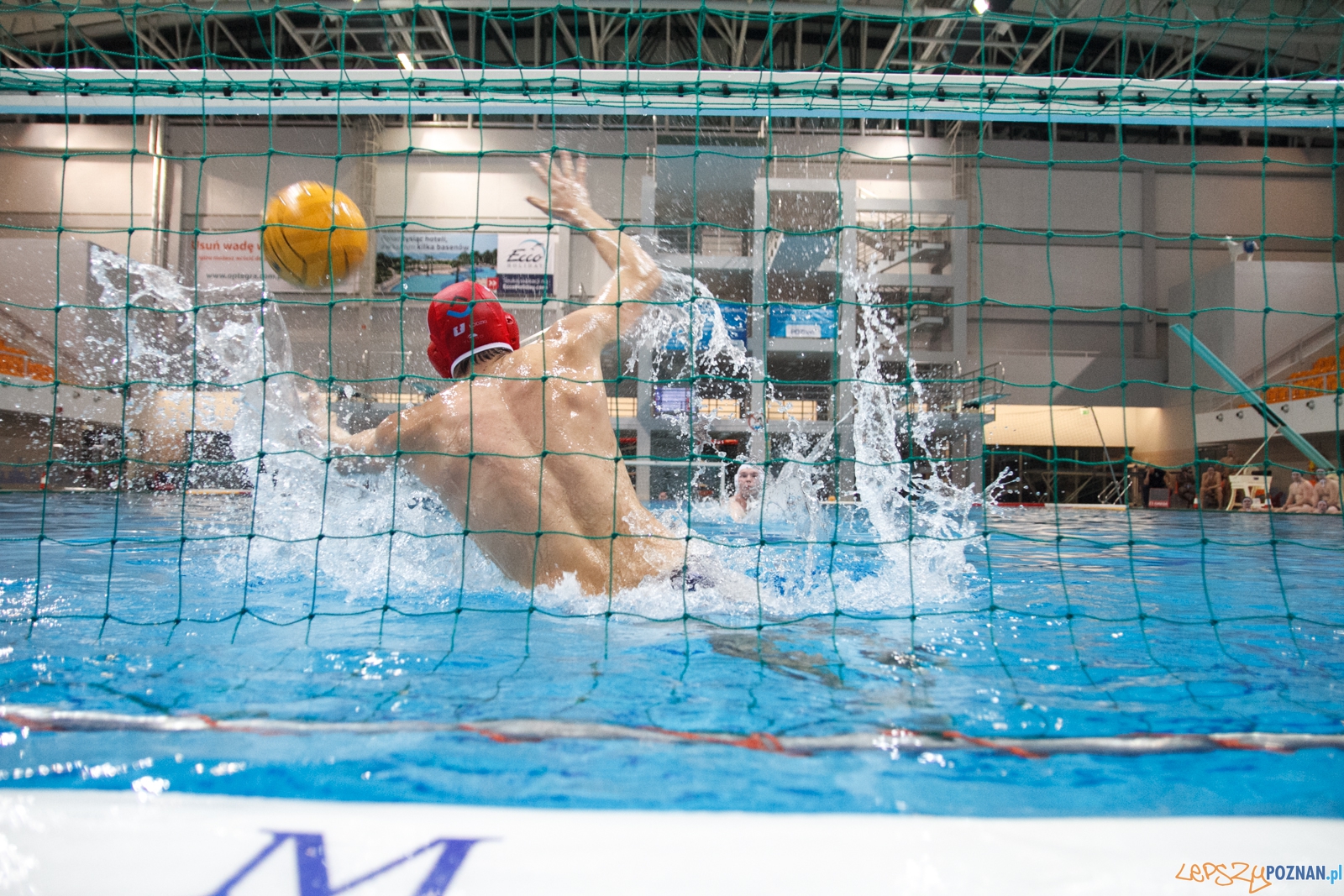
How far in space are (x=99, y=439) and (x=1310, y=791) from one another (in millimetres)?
16531

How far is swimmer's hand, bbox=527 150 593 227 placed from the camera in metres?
2.44

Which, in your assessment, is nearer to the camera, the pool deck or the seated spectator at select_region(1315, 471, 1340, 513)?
the pool deck

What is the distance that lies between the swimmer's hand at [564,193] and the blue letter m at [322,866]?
182 cm

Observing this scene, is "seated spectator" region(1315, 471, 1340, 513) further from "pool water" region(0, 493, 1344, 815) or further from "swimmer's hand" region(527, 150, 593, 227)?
"swimmer's hand" region(527, 150, 593, 227)

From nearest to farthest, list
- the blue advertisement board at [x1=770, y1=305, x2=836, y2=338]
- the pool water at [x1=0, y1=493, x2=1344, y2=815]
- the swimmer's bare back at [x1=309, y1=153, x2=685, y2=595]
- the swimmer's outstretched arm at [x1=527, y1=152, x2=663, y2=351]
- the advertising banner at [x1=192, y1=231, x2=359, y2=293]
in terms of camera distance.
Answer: the pool water at [x1=0, y1=493, x2=1344, y2=815] → the swimmer's bare back at [x1=309, y1=153, x2=685, y2=595] → the swimmer's outstretched arm at [x1=527, y1=152, x2=663, y2=351] → the blue advertisement board at [x1=770, y1=305, x2=836, y2=338] → the advertising banner at [x1=192, y1=231, x2=359, y2=293]

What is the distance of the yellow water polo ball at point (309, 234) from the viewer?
9.48ft

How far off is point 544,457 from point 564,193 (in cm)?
87

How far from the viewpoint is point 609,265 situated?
7.81 ft

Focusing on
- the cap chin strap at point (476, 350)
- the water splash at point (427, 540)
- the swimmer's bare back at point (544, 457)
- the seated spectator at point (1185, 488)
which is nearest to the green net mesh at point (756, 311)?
the water splash at point (427, 540)

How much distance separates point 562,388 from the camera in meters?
2.31

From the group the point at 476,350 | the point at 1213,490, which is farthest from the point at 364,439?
the point at 1213,490

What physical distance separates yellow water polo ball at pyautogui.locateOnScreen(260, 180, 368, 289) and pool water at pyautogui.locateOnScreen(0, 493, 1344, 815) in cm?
117

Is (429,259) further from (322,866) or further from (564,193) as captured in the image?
(322,866)

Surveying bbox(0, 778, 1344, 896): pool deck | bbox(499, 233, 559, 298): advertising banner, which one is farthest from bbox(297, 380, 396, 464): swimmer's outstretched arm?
bbox(499, 233, 559, 298): advertising banner
